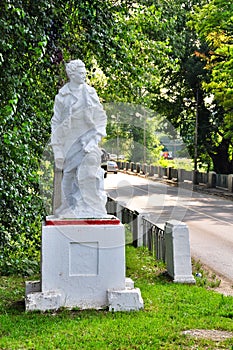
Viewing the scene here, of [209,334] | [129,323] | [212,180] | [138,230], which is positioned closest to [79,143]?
[129,323]

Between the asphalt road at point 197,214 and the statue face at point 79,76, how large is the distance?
5.25 m

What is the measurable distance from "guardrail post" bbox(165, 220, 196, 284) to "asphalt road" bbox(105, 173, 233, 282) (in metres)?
1.47

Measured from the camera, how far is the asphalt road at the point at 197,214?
14828mm

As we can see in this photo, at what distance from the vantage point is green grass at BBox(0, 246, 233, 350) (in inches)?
259

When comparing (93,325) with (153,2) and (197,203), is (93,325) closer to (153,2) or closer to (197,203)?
(153,2)

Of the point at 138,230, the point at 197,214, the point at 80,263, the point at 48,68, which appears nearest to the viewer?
the point at 80,263

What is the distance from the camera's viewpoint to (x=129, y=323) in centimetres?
741

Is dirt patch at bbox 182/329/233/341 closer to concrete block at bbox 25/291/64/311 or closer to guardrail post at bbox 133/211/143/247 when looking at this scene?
concrete block at bbox 25/291/64/311

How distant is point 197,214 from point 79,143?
57.2ft

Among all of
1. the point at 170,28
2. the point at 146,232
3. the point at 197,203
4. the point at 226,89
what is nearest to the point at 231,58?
the point at 226,89

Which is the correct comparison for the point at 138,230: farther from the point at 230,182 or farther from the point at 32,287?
the point at 230,182

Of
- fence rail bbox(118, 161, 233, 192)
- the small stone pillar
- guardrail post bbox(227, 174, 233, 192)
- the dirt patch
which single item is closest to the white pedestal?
the dirt patch

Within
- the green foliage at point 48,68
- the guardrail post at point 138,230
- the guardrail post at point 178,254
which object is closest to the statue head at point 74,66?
the green foliage at point 48,68

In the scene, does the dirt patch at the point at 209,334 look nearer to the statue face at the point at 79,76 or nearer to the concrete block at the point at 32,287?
the concrete block at the point at 32,287
